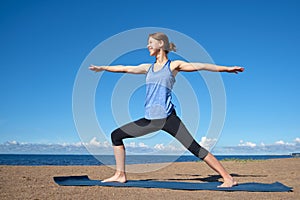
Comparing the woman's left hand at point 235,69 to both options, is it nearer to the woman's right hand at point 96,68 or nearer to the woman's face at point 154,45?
the woman's face at point 154,45

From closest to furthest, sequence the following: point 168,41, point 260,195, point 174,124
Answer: point 260,195
point 174,124
point 168,41

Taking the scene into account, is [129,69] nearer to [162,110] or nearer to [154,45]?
[154,45]

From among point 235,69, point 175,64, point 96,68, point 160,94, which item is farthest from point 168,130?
point 96,68

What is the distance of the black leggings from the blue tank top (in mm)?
99

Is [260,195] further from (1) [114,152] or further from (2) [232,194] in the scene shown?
(1) [114,152]

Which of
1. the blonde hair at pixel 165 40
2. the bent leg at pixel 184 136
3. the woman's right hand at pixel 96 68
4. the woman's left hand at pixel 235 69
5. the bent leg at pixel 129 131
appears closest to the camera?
the woman's left hand at pixel 235 69

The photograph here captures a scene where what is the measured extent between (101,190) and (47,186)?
109 centimetres

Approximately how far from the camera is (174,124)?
20.9 feet

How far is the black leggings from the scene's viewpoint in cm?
634

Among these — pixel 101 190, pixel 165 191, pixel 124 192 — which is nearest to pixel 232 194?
pixel 165 191

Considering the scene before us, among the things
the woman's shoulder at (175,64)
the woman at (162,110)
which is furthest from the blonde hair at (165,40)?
the woman's shoulder at (175,64)

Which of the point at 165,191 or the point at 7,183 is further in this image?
the point at 7,183

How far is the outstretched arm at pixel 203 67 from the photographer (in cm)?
616

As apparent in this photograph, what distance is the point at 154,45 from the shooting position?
6.73m
